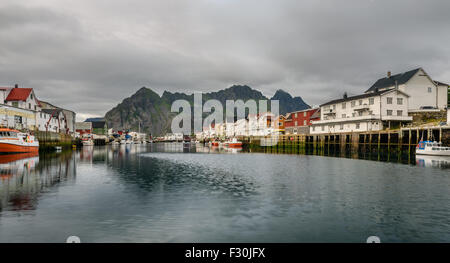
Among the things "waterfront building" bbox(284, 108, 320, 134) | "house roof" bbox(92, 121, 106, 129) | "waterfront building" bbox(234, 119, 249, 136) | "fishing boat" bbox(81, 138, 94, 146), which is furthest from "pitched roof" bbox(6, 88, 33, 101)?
"house roof" bbox(92, 121, 106, 129)

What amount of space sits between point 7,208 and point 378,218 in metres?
19.2

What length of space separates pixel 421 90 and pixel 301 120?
123 ft

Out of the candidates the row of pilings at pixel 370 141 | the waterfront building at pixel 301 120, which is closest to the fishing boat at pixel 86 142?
the row of pilings at pixel 370 141

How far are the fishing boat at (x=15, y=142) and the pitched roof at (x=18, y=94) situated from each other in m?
17.2

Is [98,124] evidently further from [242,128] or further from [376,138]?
[376,138]

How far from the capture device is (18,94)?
238 ft

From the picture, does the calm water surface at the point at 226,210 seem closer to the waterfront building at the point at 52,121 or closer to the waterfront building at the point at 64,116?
the waterfront building at the point at 52,121

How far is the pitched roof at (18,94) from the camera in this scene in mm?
71000

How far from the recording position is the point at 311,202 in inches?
691

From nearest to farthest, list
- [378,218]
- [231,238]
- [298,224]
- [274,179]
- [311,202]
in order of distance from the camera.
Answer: [231,238]
[298,224]
[378,218]
[311,202]
[274,179]
